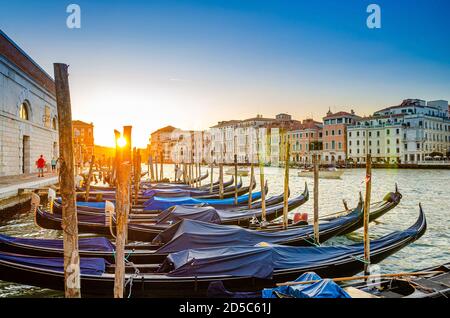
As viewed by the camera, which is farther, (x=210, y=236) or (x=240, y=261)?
(x=210, y=236)

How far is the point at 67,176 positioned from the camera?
242 cm

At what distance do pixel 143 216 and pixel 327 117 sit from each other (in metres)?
39.0

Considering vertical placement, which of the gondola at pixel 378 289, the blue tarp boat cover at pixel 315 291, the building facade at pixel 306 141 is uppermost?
the building facade at pixel 306 141

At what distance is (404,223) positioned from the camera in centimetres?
962

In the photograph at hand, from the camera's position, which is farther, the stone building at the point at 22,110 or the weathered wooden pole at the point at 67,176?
the stone building at the point at 22,110

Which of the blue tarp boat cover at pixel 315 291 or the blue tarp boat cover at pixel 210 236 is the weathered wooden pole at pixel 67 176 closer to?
the blue tarp boat cover at pixel 315 291

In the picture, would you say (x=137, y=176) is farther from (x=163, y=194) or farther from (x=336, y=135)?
(x=336, y=135)

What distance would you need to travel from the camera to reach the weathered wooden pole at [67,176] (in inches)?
95.1

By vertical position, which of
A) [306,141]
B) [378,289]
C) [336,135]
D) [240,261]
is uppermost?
[336,135]

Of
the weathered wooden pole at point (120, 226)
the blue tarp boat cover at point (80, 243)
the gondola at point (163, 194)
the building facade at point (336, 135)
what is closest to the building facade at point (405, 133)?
the building facade at point (336, 135)

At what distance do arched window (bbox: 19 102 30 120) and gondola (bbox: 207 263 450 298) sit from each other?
13.9 meters

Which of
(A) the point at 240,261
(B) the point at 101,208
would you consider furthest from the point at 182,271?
(B) the point at 101,208

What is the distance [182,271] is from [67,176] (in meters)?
1.66
